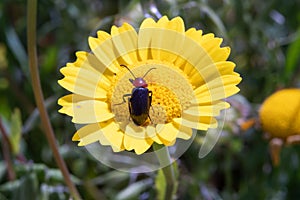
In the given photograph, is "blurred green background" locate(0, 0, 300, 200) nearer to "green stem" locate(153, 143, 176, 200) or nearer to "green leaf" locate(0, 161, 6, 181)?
"green leaf" locate(0, 161, 6, 181)

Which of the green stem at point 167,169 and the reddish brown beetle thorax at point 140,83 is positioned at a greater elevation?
the reddish brown beetle thorax at point 140,83

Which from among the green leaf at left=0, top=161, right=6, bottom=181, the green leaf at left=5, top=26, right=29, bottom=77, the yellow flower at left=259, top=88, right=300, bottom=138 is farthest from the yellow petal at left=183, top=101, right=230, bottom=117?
the green leaf at left=5, top=26, right=29, bottom=77

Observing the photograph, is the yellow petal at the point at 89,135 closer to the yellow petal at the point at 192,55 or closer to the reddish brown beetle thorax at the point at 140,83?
the reddish brown beetle thorax at the point at 140,83

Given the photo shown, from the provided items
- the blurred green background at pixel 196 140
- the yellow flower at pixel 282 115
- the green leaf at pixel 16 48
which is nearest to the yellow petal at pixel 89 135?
the blurred green background at pixel 196 140

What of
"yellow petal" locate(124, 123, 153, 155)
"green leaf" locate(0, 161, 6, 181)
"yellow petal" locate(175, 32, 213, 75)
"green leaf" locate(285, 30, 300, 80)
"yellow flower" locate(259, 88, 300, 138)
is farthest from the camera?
"green leaf" locate(285, 30, 300, 80)

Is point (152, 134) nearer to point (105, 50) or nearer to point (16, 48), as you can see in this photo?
point (105, 50)

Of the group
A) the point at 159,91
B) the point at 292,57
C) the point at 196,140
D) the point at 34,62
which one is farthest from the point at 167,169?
the point at 292,57
